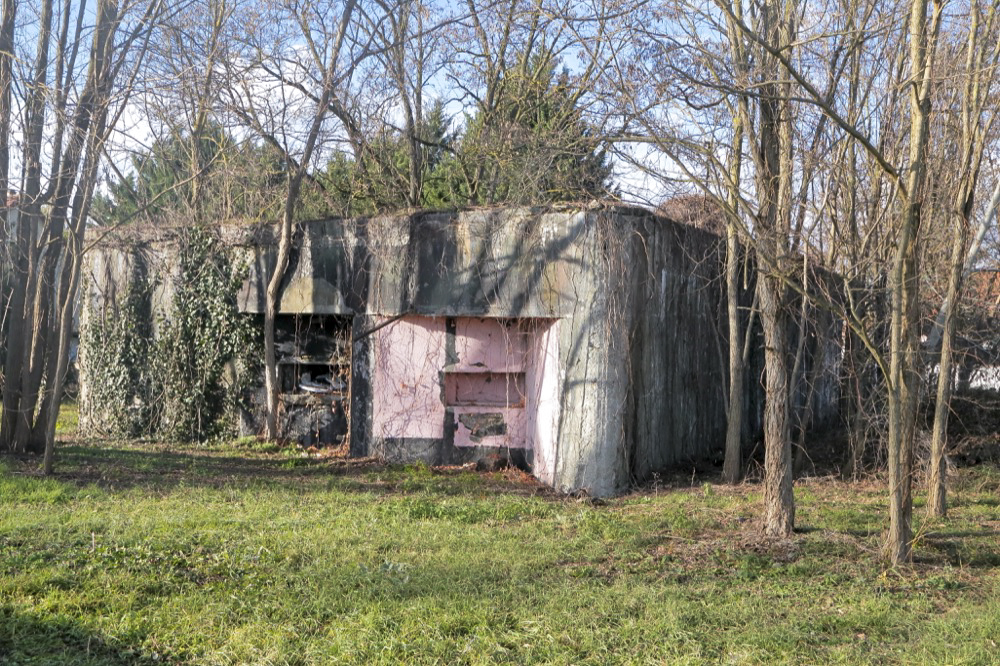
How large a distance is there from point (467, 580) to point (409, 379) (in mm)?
6133

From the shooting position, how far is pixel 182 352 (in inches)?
579

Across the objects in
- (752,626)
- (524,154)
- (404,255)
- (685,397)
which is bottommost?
(752,626)

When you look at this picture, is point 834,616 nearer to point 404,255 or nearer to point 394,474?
point 394,474

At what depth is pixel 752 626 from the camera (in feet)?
A: 19.1

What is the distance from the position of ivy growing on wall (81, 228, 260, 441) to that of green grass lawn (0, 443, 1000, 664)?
13.4ft

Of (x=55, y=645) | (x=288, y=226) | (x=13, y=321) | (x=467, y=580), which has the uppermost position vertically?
(x=288, y=226)

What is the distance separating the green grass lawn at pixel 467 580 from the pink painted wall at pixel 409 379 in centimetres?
231

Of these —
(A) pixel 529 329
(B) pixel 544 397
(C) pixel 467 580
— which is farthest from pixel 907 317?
(A) pixel 529 329

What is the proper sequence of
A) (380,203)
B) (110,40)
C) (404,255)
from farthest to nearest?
1. (380,203)
2. (404,255)
3. (110,40)

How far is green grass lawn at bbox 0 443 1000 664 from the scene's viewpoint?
5.53m

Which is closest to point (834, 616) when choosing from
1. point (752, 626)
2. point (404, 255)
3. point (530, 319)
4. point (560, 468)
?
point (752, 626)

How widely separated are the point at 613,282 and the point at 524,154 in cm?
299

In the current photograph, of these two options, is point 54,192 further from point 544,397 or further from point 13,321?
point 544,397

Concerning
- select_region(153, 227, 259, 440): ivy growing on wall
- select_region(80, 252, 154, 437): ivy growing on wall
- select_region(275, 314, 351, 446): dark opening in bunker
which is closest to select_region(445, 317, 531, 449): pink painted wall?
select_region(275, 314, 351, 446): dark opening in bunker
